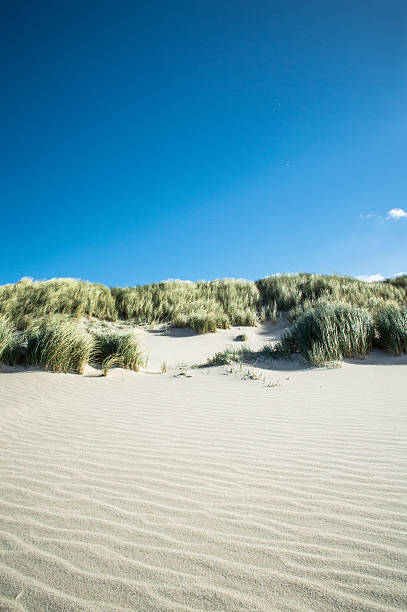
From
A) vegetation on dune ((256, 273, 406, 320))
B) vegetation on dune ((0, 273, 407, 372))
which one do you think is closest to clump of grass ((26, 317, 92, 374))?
vegetation on dune ((0, 273, 407, 372))

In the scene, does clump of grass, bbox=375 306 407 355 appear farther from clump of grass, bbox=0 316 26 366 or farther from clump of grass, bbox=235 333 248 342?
clump of grass, bbox=0 316 26 366

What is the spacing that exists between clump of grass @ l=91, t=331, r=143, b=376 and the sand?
2580mm

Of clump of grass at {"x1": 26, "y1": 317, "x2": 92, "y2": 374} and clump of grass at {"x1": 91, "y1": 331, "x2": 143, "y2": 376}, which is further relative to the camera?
clump of grass at {"x1": 91, "y1": 331, "x2": 143, "y2": 376}

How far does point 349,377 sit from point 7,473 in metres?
5.40

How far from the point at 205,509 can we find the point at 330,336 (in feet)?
20.5

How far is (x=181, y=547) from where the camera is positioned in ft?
5.24

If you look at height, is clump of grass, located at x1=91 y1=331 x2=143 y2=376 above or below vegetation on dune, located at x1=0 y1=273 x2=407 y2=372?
below

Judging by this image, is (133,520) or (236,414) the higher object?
(236,414)

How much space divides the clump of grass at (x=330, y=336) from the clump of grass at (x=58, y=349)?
4683 millimetres

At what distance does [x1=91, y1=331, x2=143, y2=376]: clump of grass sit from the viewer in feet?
21.7

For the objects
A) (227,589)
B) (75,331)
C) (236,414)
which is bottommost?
(227,589)

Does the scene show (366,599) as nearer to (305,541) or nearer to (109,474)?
(305,541)

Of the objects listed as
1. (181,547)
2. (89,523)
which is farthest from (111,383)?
(181,547)

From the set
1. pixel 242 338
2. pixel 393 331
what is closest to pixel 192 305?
pixel 242 338
